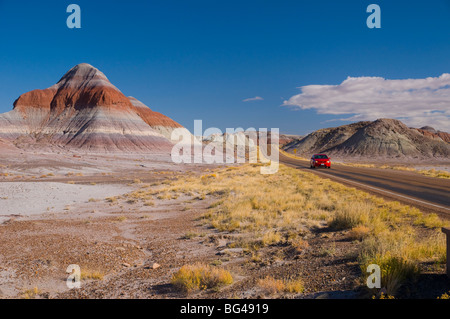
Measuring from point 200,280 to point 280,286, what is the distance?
5.62 feet

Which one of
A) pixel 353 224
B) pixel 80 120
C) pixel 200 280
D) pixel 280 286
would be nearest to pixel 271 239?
pixel 353 224

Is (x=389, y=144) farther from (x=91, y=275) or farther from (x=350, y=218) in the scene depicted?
(x=91, y=275)

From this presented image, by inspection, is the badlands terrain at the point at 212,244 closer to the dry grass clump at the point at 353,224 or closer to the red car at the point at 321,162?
the dry grass clump at the point at 353,224

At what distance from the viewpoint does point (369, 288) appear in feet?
14.6

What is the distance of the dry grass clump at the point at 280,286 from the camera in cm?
503

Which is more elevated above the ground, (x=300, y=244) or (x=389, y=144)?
(x=389, y=144)

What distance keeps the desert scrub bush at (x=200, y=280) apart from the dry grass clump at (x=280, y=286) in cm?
72

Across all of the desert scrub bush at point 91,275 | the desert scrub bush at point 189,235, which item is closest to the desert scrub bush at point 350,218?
the desert scrub bush at point 189,235

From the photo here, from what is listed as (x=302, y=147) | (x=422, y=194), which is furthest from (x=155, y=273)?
(x=302, y=147)

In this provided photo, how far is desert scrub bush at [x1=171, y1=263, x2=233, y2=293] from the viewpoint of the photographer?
5.66 metres

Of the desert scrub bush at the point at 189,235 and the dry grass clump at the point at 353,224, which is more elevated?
the dry grass clump at the point at 353,224

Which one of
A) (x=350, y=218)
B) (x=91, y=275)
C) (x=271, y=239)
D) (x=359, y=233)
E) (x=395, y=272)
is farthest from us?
(x=350, y=218)

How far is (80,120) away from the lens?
306ft

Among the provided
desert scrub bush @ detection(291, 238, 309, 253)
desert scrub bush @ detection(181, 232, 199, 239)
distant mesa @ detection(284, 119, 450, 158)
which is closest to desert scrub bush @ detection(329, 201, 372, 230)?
desert scrub bush @ detection(291, 238, 309, 253)
